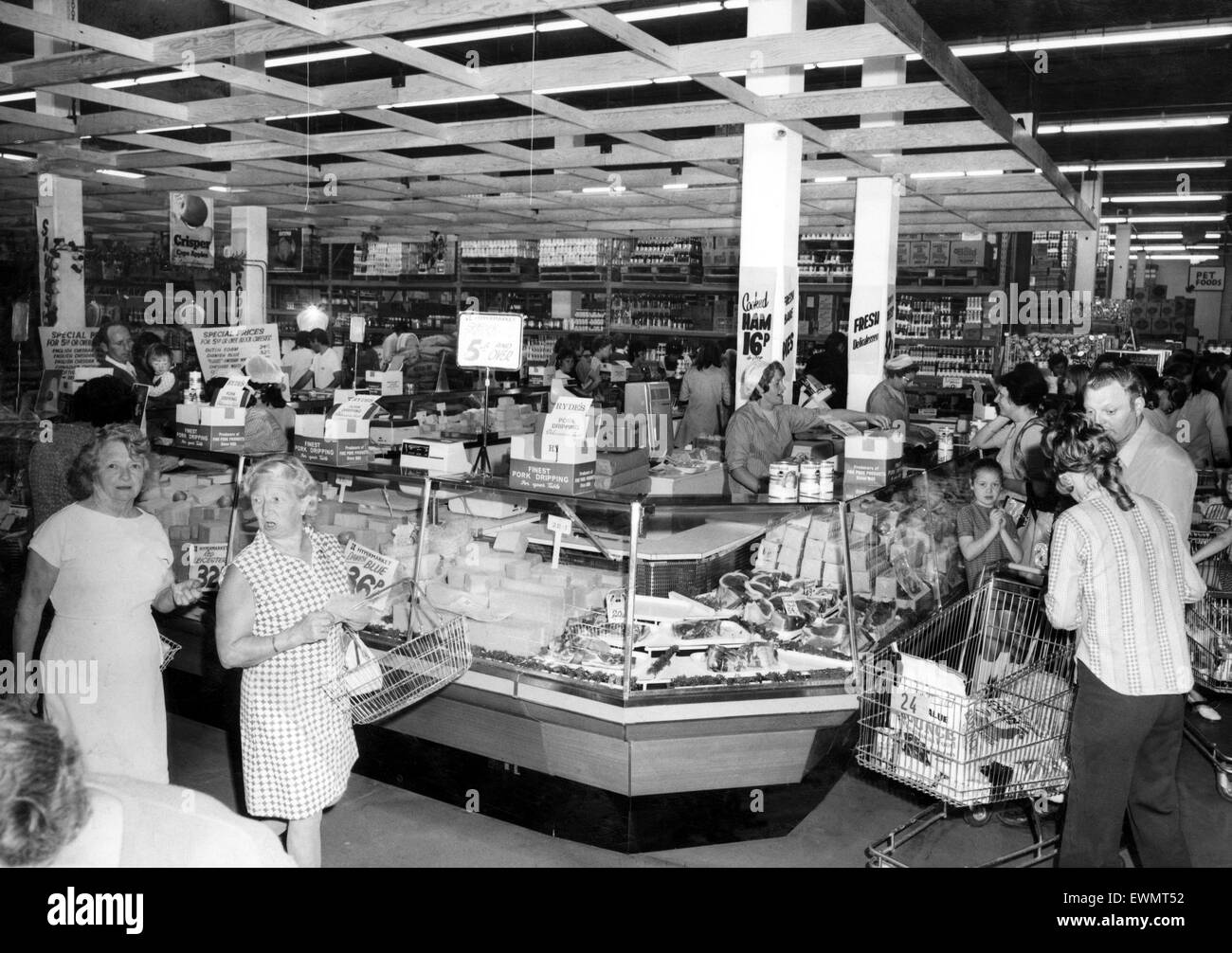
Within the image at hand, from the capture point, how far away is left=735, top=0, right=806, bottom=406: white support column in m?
7.98

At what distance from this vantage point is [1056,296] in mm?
13820

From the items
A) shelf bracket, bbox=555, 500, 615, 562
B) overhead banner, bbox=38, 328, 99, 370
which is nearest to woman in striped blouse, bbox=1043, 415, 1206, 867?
shelf bracket, bbox=555, 500, 615, 562

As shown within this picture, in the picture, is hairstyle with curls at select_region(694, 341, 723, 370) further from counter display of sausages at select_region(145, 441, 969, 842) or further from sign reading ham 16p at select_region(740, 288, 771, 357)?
counter display of sausages at select_region(145, 441, 969, 842)

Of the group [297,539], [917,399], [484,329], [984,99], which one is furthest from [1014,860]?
[917,399]

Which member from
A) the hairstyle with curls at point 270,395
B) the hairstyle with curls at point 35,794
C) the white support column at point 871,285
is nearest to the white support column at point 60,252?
the hairstyle with curls at point 270,395

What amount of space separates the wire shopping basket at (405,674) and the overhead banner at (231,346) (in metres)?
3.62

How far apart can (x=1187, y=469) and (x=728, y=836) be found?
230 cm

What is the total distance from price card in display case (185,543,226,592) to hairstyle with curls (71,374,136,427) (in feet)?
2.51

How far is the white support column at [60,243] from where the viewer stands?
988cm

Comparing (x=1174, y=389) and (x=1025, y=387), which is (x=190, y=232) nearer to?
(x=1025, y=387)

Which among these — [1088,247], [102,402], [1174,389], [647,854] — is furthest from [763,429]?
[1088,247]

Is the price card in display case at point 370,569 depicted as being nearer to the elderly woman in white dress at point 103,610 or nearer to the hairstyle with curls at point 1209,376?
the elderly woman in white dress at point 103,610

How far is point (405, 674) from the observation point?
13.1 ft

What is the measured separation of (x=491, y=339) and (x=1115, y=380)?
9.82 feet
